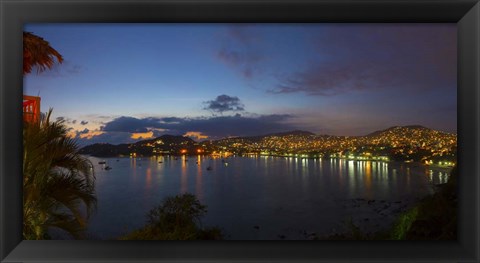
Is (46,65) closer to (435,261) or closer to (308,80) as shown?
(435,261)

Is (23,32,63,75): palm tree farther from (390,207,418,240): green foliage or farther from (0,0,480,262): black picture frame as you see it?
(390,207,418,240): green foliage

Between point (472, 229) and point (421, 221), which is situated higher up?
point (472, 229)

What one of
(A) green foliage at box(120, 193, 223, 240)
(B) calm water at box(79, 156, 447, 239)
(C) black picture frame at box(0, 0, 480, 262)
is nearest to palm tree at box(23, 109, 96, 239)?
(C) black picture frame at box(0, 0, 480, 262)
